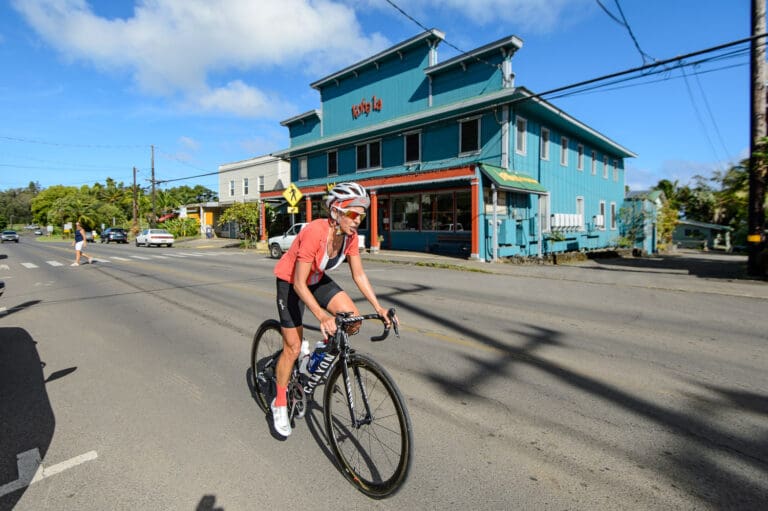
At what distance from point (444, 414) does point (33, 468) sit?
2.90 m

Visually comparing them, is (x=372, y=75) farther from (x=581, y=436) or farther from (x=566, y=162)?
(x=581, y=436)

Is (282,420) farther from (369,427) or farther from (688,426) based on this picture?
(688,426)

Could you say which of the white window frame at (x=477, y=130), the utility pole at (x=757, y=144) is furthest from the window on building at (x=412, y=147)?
the utility pole at (x=757, y=144)

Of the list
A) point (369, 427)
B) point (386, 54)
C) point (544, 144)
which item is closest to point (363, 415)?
point (369, 427)

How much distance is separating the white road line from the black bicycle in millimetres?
1545

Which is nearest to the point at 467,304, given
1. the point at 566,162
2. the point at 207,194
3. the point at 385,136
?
the point at 385,136

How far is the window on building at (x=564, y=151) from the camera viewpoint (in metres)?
23.0

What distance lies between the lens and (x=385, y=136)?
22719 millimetres

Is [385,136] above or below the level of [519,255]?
above

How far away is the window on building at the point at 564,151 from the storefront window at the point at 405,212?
8.28 metres

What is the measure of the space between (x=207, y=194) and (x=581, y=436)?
90858mm

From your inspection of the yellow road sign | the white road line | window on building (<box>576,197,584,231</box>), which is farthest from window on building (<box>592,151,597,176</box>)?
the white road line

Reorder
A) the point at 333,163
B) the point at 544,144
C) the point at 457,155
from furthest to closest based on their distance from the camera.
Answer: the point at 333,163 < the point at 544,144 < the point at 457,155

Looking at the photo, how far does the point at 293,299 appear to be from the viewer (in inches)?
121
